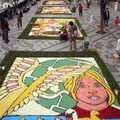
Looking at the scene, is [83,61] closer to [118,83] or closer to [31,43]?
[118,83]

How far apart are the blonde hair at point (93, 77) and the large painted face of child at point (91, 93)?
160 mm

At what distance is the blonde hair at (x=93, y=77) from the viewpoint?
38.7 ft

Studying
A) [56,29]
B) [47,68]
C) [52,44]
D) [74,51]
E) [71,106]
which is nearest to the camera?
[71,106]

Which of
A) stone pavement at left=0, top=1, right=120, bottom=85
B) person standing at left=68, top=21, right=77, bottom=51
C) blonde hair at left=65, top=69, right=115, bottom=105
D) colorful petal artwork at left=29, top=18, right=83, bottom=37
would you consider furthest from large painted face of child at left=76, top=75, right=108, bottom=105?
colorful petal artwork at left=29, top=18, right=83, bottom=37

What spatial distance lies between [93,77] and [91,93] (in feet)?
5.96

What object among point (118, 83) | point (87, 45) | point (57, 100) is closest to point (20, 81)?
point (57, 100)

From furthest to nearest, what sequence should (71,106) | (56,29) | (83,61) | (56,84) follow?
(56,29) < (83,61) < (56,84) < (71,106)

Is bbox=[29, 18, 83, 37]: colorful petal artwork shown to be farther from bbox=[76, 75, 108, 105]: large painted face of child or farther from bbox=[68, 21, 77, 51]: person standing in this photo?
bbox=[76, 75, 108, 105]: large painted face of child

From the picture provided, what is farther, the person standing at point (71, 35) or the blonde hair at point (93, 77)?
the person standing at point (71, 35)

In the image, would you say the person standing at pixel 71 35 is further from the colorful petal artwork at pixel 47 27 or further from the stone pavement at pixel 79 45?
the colorful petal artwork at pixel 47 27

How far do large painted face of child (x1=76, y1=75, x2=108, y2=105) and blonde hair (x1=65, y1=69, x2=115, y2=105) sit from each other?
0.52ft

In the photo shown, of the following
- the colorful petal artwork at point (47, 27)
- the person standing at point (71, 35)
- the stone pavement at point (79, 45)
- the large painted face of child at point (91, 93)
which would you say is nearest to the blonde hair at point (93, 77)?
the large painted face of child at point (91, 93)

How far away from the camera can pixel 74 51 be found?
1797cm

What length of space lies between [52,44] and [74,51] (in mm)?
2505
